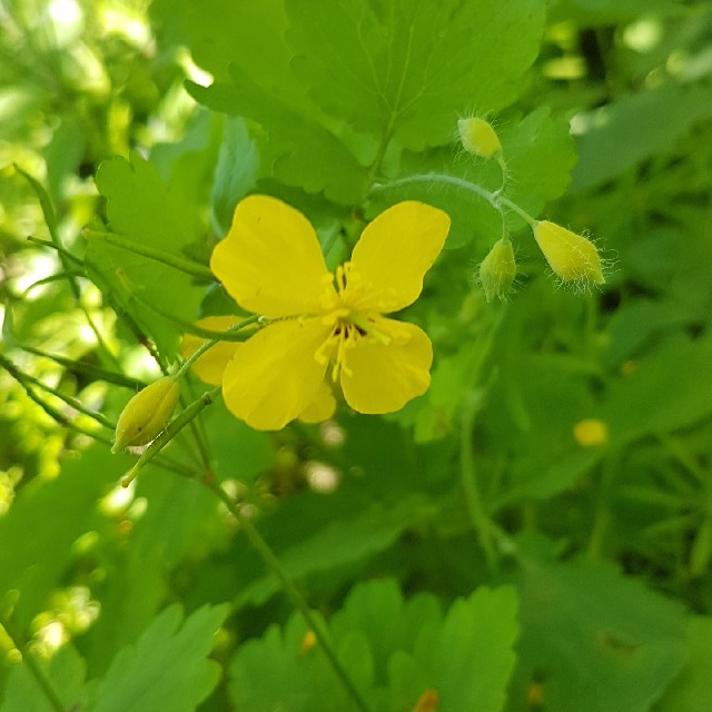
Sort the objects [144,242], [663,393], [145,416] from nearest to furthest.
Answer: [145,416] → [144,242] → [663,393]

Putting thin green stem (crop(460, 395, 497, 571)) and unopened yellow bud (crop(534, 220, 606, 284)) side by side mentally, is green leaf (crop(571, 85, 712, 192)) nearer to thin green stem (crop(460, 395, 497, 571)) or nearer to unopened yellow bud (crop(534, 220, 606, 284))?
thin green stem (crop(460, 395, 497, 571))

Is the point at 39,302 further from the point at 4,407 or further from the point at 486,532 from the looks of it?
the point at 486,532

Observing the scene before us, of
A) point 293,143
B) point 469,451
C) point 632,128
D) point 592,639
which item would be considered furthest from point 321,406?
point 632,128

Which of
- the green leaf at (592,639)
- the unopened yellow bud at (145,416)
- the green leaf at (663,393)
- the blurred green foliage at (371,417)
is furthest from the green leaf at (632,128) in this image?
the unopened yellow bud at (145,416)

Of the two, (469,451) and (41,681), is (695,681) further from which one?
(41,681)

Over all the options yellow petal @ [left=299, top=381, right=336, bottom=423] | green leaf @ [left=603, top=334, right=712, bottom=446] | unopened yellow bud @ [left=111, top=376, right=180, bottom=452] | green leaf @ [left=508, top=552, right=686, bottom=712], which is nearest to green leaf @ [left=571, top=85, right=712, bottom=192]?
green leaf @ [left=603, top=334, right=712, bottom=446]
